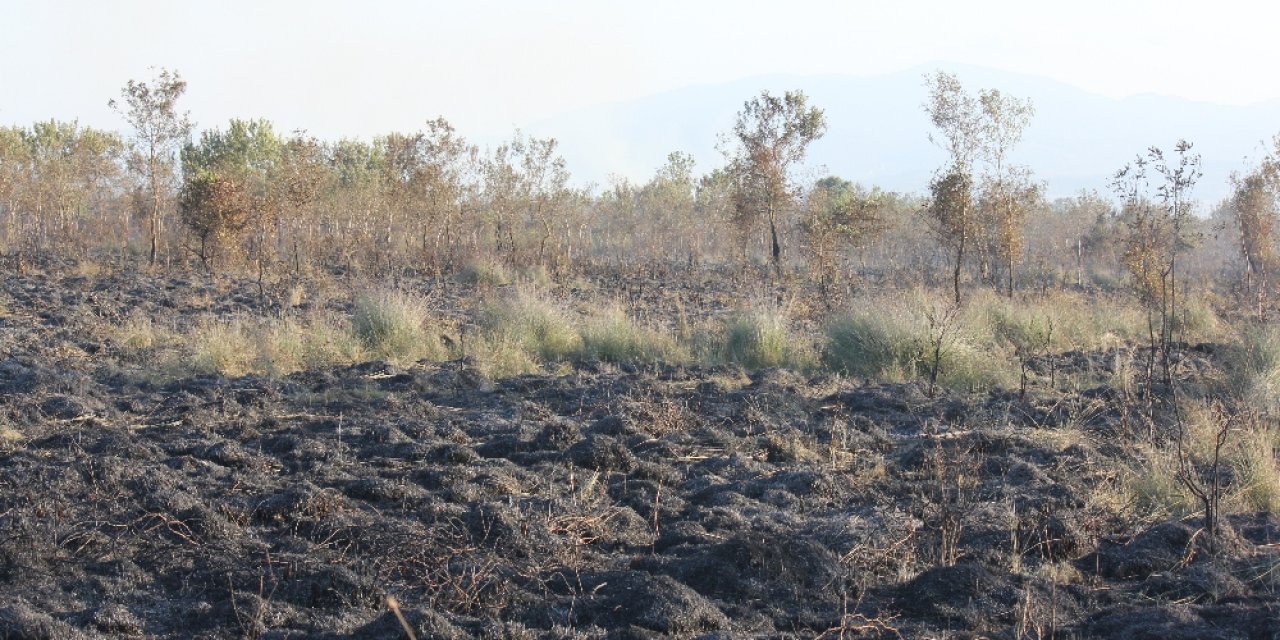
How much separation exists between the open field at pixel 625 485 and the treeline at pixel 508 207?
3300 millimetres

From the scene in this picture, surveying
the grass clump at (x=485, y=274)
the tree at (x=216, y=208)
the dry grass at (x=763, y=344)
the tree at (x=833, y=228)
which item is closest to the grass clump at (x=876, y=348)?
the dry grass at (x=763, y=344)

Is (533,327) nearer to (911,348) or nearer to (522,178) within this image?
(911,348)

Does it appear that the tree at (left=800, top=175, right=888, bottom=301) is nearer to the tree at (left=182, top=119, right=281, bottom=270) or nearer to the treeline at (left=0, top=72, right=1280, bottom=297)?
the treeline at (left=0, top=72, right=1280, bottom=297)

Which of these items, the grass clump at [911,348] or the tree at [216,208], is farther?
the tree at [216,208]

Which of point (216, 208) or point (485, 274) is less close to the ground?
point (216, 208)

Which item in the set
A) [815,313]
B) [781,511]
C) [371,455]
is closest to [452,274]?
[815,313]

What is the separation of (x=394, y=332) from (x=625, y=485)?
730cm

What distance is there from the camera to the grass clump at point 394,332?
13.6 metres

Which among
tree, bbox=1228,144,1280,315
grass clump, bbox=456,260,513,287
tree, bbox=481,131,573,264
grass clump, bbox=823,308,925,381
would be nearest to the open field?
grass clump, bbox=823,308,925,381

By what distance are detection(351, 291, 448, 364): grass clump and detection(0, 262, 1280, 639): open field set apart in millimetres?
45

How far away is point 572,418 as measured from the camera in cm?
977

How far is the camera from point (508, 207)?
3522 centimetres

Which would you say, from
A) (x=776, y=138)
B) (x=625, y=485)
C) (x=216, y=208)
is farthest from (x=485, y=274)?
(x=625, y=485)

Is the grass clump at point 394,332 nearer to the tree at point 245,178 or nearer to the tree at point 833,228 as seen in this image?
the tree at point 245,178
